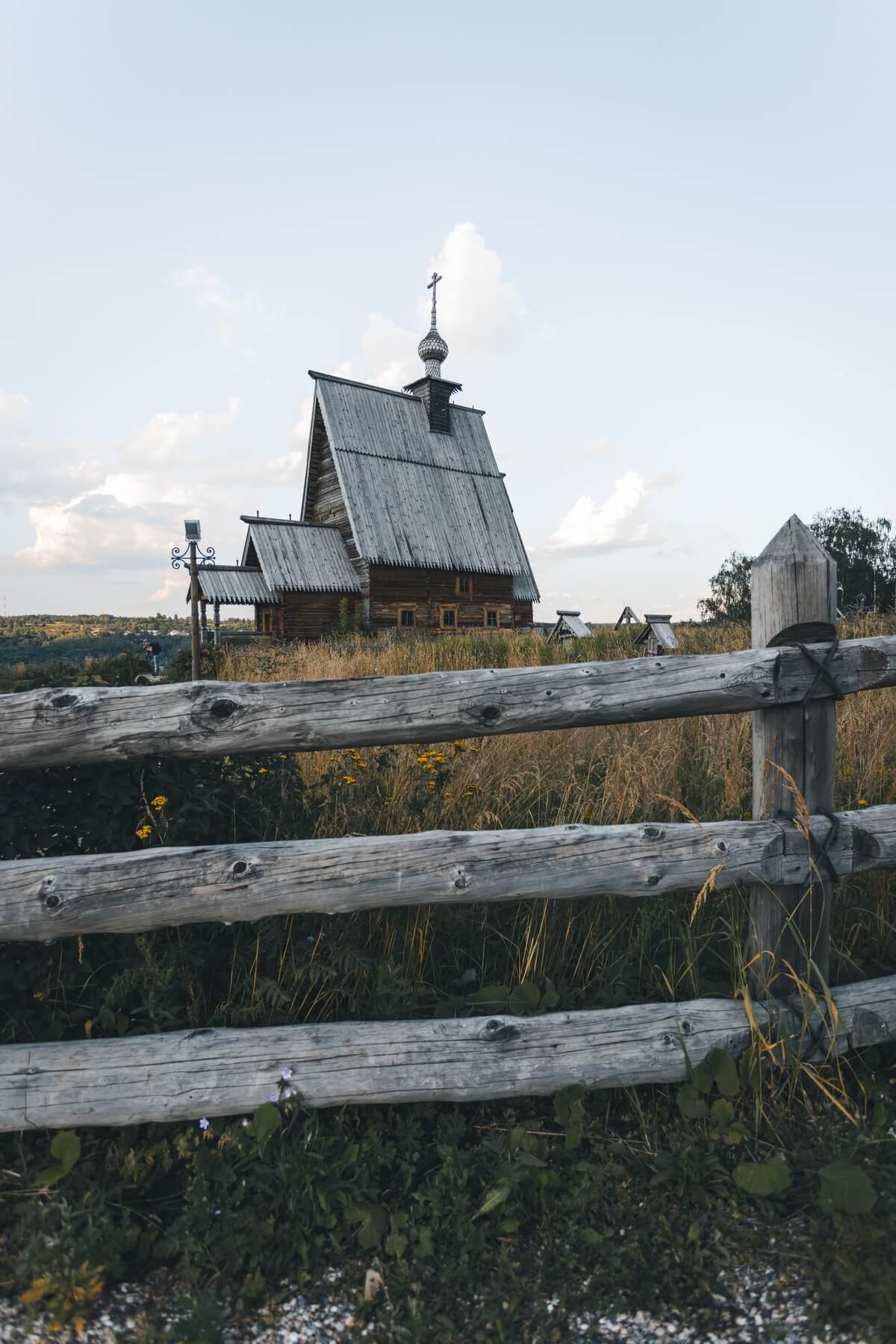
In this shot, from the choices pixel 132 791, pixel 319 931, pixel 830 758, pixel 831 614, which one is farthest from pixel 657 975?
pixel 132 791

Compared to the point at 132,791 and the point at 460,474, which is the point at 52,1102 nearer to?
the point at 132,791

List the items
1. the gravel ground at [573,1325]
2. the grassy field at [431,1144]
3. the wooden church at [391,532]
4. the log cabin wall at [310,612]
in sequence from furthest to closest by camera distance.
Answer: the wooden church at [391,532], the log cabin wall at [310,612], the grassy field at [431,1144], the gravel ground at [573,1325]

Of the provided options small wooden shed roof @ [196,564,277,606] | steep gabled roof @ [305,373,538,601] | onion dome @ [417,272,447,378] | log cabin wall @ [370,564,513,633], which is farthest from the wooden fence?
onion dome @ [417,272,447,378]

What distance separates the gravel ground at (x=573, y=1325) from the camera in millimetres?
1896

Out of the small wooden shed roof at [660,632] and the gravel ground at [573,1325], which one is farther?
the small wooden shed roof at [660,632]

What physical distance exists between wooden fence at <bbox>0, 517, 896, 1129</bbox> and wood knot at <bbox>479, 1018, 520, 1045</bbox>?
0.01m

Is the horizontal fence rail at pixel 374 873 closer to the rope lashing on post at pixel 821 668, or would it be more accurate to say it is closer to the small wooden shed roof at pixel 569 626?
the rope lashing on post at pixel 821 668

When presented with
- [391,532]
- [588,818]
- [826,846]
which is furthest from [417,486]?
[826,846]

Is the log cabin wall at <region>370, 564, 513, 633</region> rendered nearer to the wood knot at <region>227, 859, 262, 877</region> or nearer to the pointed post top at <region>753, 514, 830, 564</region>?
the pointed post top at <region>753, 514, 830, 564</region>

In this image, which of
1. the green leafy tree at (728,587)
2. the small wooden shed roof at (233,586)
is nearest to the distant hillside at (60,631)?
the small wooden shed roof at (233,586)

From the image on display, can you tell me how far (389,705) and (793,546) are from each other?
61.1 inches

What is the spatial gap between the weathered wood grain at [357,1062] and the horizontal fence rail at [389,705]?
37.8 inches

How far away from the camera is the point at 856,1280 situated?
191cm

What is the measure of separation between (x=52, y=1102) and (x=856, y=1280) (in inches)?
93.2
